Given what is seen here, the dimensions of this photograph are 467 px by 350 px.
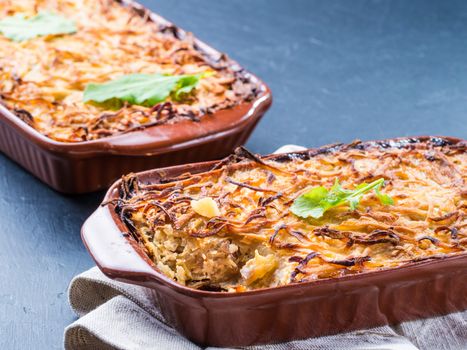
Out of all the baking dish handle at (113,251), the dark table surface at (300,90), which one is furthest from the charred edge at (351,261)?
the dark table surface at (300,90)

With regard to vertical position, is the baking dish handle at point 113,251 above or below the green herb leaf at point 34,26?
above

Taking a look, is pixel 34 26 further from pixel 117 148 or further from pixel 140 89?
pixel 117 148

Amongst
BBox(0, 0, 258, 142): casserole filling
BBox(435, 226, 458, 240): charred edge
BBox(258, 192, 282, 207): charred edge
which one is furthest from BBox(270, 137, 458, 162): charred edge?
BBox(0, 0, 258, 142): casserole filling

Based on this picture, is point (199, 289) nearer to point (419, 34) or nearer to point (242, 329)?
point (242, 329)

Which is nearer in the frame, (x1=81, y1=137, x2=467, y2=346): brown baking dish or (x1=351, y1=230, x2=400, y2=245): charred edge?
(x1=81, y1=137, x2=467, y2=346): brown baking dish

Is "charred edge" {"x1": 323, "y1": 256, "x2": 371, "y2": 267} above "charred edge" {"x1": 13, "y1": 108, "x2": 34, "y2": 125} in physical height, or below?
above

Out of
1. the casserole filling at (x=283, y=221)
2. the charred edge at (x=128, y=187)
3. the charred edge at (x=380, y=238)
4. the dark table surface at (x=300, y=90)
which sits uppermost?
the charred edge at (x=380, y=238)

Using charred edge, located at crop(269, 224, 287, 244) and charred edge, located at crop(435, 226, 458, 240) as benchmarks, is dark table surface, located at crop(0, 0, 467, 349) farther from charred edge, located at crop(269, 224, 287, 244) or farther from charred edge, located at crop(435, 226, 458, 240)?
charred edge, located at crop(435, 226, 458, 240)

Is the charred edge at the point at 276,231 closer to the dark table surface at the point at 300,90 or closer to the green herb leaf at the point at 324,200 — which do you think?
the green herb leaf at the point at 324,200
